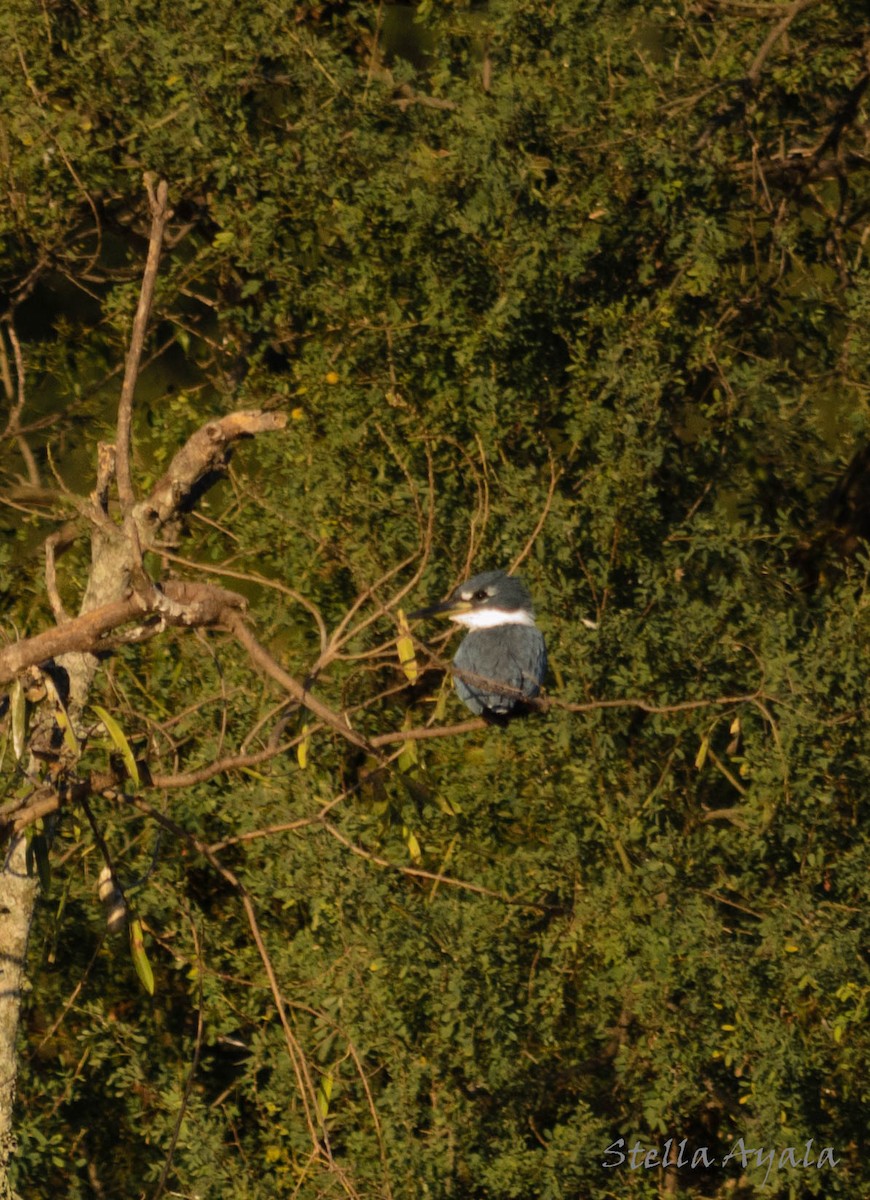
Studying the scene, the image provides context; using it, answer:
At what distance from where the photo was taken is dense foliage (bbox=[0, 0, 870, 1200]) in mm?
5578

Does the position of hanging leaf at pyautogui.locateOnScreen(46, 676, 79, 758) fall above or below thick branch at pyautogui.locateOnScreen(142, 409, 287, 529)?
below

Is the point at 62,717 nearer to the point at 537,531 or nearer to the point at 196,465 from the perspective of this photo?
the point at 196,465

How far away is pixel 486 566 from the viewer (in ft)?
19.3

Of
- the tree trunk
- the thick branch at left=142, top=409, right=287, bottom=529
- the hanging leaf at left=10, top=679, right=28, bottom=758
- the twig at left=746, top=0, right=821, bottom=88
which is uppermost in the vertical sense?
the twig at left=746, top=0, right=821, bottom=88

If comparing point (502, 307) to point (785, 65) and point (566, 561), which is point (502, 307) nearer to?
point (566, 561)

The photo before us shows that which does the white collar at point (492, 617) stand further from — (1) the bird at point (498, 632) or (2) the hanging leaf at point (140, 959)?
(2) the hanging leaf at point (140, 959)

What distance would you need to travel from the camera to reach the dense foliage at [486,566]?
220 inches

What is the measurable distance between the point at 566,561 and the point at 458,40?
2.32 metres

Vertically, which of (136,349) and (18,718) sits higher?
(136,349)

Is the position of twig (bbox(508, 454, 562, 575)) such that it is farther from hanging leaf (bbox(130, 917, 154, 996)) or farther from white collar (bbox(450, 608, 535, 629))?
hanging leaf (bbox(130, 917, 154, 996))

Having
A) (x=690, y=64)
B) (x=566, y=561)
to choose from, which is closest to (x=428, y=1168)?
(x=566, y=561)

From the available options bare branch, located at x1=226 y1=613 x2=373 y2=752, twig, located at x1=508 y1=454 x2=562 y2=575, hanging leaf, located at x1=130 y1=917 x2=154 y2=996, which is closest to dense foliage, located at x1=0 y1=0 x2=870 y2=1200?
twig, located at x1=508 y1=454 x2=562 y2=575

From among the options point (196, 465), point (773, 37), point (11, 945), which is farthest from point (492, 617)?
point (773, 37)

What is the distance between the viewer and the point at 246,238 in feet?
20.4
